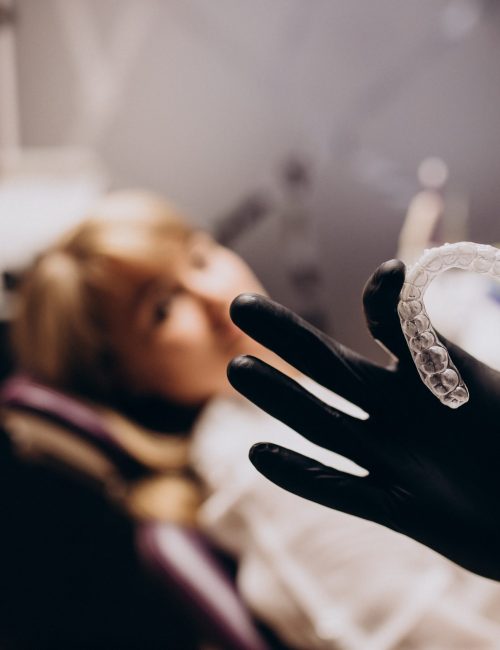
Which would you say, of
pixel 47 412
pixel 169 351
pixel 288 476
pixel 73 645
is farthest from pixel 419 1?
pixel 73 645

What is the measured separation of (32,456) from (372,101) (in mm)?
1394

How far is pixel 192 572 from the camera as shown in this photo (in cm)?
82

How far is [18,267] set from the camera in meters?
1.55

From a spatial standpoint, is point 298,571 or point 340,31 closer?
point 298,571

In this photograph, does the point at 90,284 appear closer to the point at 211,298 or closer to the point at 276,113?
the point at 211,298

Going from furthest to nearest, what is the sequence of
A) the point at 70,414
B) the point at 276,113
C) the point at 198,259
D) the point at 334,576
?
1. the point at 276,113
2. the point at 198,259
3. the point at 70,414
4. the point at 334,576

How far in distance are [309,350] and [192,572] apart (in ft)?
1.61

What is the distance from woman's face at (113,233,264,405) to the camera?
1.01 meters

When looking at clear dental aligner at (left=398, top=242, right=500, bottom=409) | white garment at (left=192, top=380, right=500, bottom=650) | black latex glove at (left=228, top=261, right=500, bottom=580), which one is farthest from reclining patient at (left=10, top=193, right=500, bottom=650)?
clear dental aligner at (left=398, top=242, right=500, bottom=409)

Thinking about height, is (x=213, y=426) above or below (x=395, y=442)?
below

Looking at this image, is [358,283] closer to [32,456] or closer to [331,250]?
[331,250]

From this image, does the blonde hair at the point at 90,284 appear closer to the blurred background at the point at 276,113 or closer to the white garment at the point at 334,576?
the white garment at the point at 334,576

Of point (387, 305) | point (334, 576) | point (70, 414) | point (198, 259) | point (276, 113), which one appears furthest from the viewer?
point (276, 113)

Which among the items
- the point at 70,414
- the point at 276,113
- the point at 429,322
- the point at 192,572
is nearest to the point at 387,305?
the point at 429,322
